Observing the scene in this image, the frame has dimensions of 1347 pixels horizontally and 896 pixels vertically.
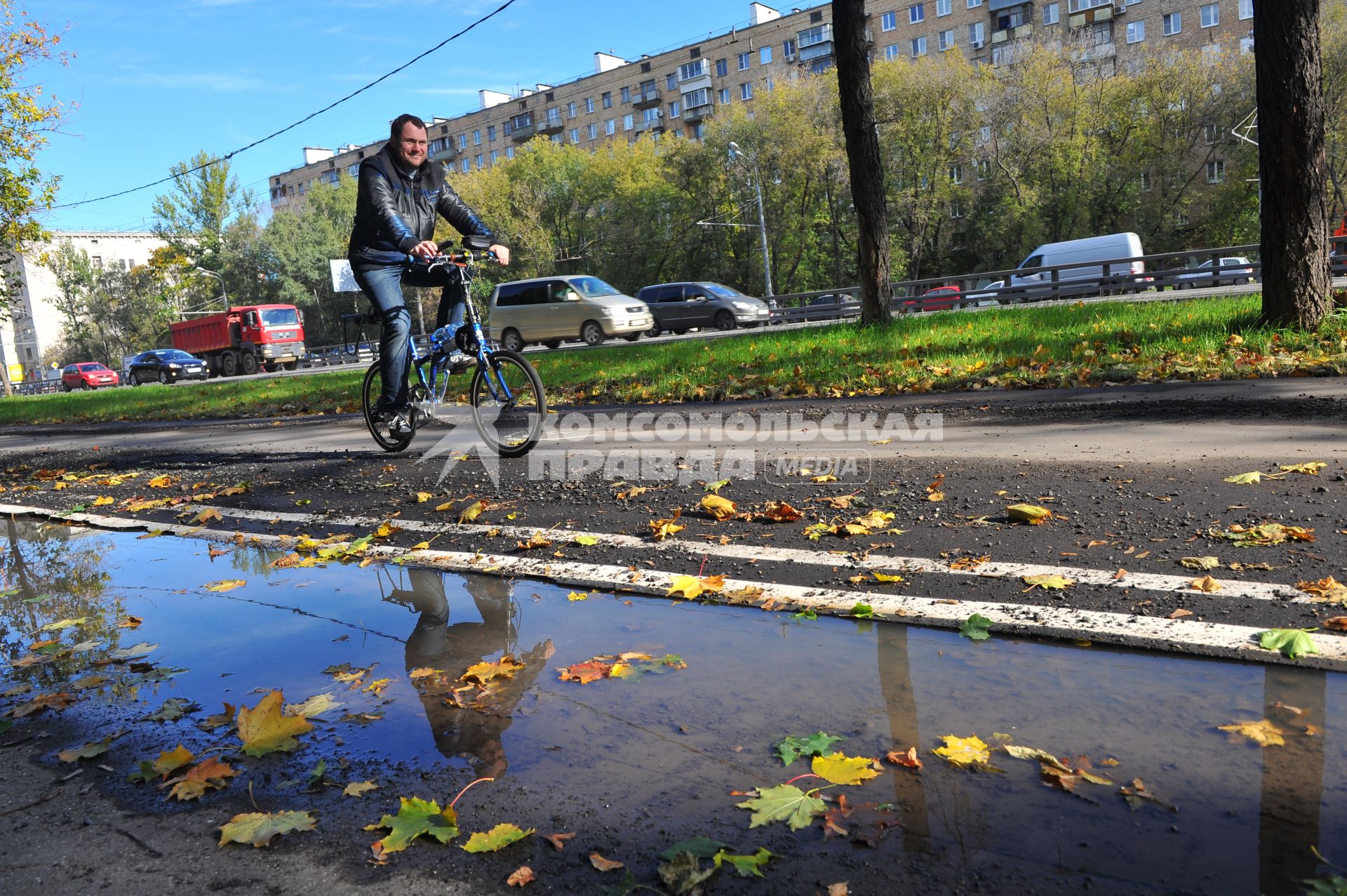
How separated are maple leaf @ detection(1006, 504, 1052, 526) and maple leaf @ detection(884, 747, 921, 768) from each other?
1.95 metres

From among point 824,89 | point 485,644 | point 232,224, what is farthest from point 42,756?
point 232,224

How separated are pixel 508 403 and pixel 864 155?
8.80m

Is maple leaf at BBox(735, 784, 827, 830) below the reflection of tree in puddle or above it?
below

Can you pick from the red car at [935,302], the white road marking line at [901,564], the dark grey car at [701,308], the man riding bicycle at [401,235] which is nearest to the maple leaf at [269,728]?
the white road marking line at [901,564]

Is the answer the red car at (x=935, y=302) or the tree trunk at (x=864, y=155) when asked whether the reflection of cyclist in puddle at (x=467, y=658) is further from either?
the red car at (x=935, y=302)

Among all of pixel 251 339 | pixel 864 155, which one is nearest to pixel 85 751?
pixel 864 155

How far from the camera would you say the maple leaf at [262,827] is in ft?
6.47

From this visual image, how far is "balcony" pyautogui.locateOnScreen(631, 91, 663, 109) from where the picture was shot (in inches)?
3433

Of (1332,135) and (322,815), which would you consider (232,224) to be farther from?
(322,815)

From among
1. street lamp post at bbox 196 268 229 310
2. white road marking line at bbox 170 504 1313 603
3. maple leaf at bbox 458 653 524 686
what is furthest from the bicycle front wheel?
street lamp post at bbox 196 268 229 310

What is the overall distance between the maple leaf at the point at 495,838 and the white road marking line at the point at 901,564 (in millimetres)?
1847

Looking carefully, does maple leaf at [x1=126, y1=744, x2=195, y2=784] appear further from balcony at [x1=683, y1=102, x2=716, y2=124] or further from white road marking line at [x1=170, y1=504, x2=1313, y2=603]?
balcony at [x1=683, y1=102, x2=716, y2=124]

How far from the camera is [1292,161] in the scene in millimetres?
8539

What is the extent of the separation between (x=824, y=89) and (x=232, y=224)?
50.6 meters
